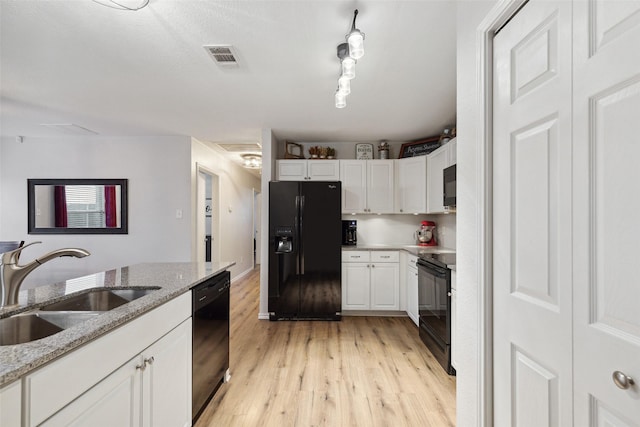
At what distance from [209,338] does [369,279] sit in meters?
2.46

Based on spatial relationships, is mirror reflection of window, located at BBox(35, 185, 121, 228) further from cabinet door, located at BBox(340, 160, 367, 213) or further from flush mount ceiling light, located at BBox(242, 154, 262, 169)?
cabinet door, located at BBox(340, 160, 367, 213)

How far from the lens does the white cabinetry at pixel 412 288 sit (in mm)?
3657

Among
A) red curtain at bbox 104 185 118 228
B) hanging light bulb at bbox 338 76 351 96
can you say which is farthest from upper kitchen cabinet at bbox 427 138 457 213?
red curtain at bbox 104 185 118 228

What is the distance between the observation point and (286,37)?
205 cm

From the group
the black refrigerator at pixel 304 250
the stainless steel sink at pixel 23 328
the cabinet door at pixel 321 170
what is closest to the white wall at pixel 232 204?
the black refrigerator at pixel 304 250

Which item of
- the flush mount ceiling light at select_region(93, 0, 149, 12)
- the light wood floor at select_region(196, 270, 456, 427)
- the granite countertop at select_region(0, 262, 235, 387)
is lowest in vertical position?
the light wood floor at select_region(196, 270, 456, 427)

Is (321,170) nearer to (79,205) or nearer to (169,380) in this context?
(169,380)

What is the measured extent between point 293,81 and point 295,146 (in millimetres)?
1972

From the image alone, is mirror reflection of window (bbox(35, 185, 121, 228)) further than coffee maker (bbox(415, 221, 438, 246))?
Yes

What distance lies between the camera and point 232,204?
6.65 m

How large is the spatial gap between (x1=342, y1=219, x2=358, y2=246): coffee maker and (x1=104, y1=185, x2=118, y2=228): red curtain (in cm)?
339

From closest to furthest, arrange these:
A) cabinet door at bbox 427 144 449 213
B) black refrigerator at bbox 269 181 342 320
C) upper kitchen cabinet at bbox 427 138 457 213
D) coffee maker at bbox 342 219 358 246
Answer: upper kitchen cabinet at bbox 427 138 457 213 < cabinet door at bbox 427 144 449 213 < black refrigerator at bbox 269 181 342 320 < coffee maker at bbox 342 219 358 246

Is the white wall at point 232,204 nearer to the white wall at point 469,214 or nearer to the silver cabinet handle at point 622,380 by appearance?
the white wall at point 469,214

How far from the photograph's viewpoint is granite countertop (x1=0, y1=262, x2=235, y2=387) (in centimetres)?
82
